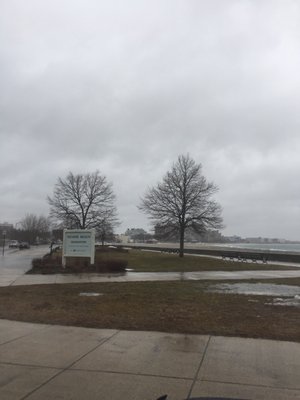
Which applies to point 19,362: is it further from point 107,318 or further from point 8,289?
point 8,289

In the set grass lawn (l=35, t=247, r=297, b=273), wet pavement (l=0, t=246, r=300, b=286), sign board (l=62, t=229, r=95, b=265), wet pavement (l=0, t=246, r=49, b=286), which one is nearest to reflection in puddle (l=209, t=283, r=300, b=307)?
wet pavement (l=0, t=246, r=300, b=286)

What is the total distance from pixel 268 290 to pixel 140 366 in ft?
32.2

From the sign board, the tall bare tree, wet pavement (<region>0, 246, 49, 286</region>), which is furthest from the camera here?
the tall bare tree

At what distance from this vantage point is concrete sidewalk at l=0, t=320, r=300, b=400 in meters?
5.40

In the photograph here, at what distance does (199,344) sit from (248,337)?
1.01 meters

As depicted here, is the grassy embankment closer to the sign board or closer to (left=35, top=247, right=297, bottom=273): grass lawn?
(left=35, top=247, right=297, bottom=273): grass lawn

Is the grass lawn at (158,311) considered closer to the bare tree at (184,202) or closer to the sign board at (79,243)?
the sign board at (79,243)

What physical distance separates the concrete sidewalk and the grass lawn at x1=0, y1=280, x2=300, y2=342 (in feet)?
2.28

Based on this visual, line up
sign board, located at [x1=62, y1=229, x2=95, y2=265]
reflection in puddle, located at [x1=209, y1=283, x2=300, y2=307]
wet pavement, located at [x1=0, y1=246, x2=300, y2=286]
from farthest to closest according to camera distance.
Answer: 1. sign board, located at [x1=62, y1=229, x2=95, y2=265]
2. wet pavement, located at [x1=0, y1=246, x2=300, y2=286]
3. reflection in puddle, located at [x1=209, y1=283, x2=300, y2=307]

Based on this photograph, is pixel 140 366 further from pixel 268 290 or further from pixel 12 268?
pixel 12 268

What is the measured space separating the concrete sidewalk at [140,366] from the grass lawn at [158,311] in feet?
2.28

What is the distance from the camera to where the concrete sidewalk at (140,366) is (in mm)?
5398

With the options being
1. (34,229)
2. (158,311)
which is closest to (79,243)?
(158,311)

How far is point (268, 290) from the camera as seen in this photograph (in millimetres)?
15484
